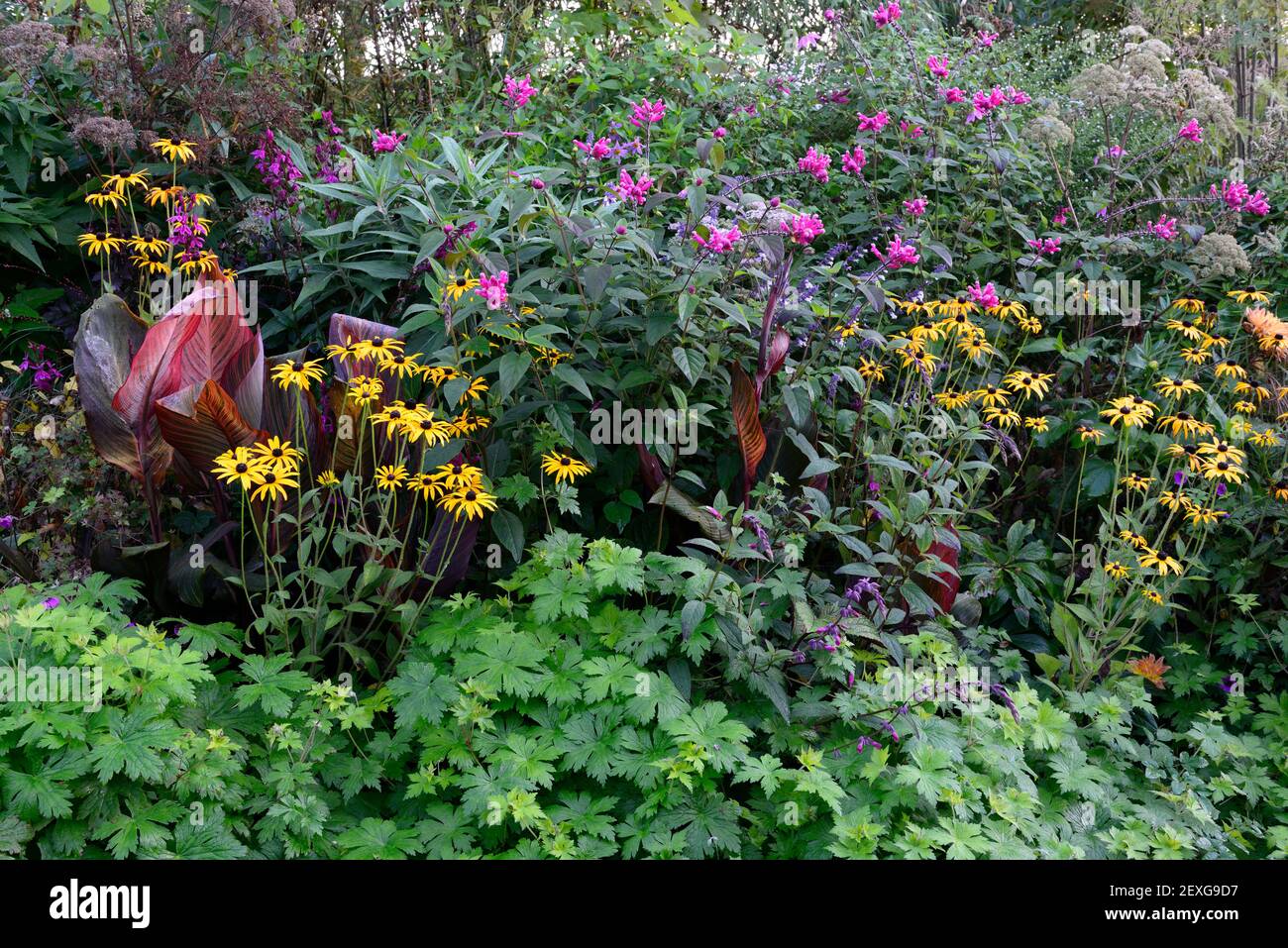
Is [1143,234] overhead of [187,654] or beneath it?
overhead

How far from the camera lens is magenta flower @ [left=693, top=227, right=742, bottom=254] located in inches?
108

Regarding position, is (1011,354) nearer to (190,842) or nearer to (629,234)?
(629,234)

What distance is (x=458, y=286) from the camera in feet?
8.56

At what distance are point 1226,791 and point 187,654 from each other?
255cm

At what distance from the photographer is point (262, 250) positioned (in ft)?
11.7

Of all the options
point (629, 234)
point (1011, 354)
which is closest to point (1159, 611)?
point (1011, 354)

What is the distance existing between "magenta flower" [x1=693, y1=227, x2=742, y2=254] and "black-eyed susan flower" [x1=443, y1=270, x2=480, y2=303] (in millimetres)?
601

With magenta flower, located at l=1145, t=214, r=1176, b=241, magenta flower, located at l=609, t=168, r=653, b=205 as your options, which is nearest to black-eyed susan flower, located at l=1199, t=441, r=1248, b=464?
magenta flower, located at l=1145, t=214, r=1176, b=241

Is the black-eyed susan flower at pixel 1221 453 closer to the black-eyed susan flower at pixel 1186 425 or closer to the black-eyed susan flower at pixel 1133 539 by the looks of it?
the black-eyed susan flower at pixel 1186 425

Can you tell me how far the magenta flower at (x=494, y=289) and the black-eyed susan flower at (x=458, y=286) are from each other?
76 mm

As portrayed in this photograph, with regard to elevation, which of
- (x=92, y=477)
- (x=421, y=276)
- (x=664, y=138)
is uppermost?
(x=664, y=138)

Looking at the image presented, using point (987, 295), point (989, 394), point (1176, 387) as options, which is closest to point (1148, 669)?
point (1176, 387)

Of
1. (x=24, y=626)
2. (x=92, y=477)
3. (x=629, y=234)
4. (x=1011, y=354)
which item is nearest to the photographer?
(x=24, y=626)

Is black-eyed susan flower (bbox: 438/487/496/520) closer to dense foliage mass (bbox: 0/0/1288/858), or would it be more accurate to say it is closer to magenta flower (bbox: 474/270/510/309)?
dense foliage mass (bbox: 0/0/1288/858)
